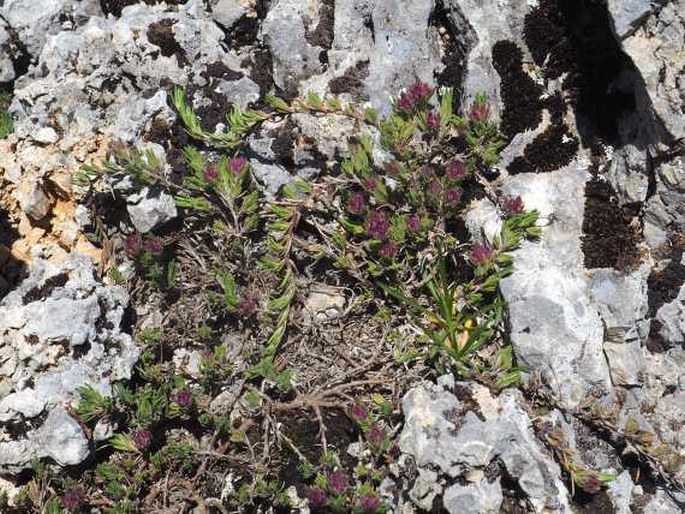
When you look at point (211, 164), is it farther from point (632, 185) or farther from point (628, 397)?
point (628, 397)

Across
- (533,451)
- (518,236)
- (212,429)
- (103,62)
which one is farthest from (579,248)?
(103,62)

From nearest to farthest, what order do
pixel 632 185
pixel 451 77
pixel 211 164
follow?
pixel 632 185 → pixel 211 164 → pixel 451 77

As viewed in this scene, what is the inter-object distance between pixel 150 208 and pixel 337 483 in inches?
119

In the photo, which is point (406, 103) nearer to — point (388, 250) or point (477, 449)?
point (388, 250)

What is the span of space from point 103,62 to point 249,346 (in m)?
3.34

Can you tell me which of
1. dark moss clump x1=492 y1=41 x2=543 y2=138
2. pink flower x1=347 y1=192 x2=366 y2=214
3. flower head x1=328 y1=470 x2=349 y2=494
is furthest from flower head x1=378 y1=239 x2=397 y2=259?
flower head x1=328 y1=470 x2=349 y2=494

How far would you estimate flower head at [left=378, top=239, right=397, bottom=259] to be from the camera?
6.24 metres

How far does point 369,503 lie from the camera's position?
5.47 meters

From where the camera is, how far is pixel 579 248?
6.25 m

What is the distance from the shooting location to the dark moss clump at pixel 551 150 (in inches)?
256

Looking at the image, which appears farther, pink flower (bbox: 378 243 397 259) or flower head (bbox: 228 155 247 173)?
flower head (bbox: 228 155 247 173)

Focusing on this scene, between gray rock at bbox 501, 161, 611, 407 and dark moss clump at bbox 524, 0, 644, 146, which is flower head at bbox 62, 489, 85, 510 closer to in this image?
gray rock at bbox 501, 161, 611, 407

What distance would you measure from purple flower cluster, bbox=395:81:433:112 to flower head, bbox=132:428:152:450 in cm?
358

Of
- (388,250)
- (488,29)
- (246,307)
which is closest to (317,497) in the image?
(246,307)
